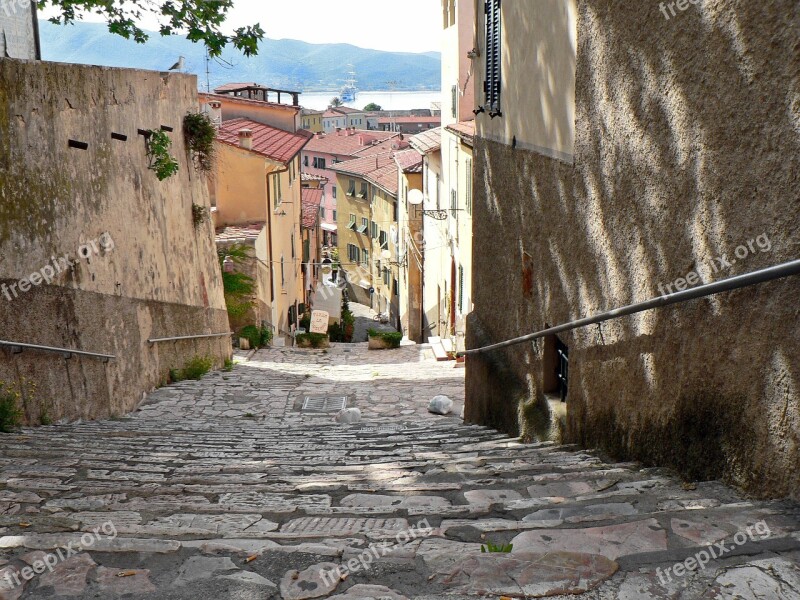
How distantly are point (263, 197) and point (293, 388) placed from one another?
10874 millimetres

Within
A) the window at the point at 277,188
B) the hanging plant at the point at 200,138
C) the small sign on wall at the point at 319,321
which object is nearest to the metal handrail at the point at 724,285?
the hanging plant at the point at 200,138

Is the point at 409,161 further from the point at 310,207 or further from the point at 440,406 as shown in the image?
the point at 440,406

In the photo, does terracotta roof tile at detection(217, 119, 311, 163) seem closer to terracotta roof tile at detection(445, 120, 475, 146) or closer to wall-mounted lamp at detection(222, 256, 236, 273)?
wall-mounted lamp at detection(222, 256, 236, 273)

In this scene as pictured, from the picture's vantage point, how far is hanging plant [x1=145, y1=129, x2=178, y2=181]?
11688 millimetres

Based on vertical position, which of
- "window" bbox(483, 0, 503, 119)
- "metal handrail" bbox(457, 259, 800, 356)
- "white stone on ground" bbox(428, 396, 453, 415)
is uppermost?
"window" bbox(483, 0, 503, 119)

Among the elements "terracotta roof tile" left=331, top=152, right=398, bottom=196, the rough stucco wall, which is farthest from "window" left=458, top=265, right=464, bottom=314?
"terracotta roof tile" left=331, top=152, right=398, bottom=196

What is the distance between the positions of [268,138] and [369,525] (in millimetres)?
24474

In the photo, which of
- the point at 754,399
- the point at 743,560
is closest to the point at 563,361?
the point at 754,399

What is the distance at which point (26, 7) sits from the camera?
1085cm

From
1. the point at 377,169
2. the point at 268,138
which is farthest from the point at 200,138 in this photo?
the point at 377,169

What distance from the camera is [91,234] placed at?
902 centimetres

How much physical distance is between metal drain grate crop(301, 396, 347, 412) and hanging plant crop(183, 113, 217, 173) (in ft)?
16.9

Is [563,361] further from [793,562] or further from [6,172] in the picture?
[6,172]

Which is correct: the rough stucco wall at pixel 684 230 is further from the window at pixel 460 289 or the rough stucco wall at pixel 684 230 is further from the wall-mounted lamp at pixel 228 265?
the wall-mounted lamp at pixel 228 265
